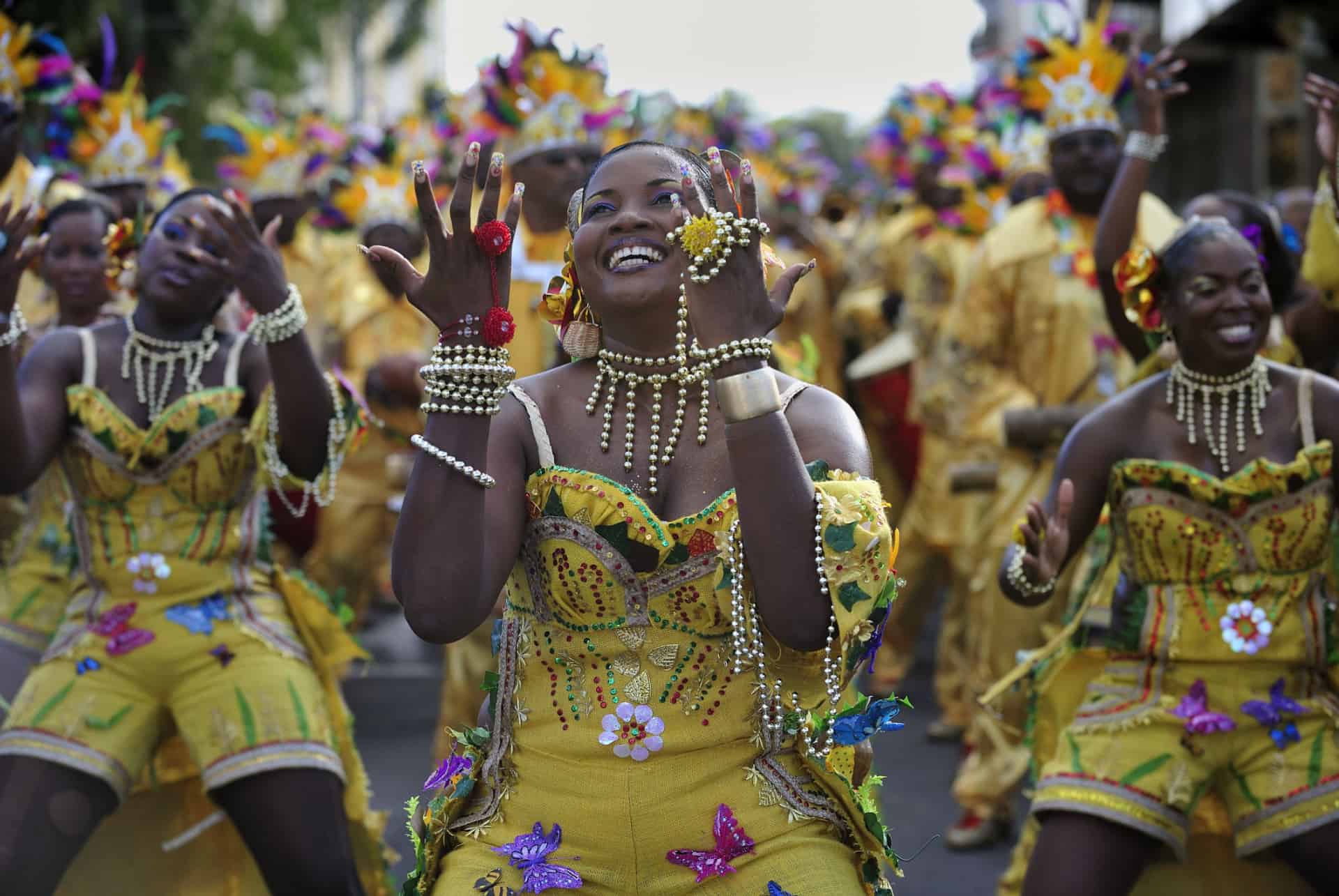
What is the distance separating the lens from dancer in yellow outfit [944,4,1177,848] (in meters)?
5.83

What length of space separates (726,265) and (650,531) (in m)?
0.47

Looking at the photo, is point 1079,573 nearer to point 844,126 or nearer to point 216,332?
point 216,332

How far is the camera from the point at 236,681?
393cm

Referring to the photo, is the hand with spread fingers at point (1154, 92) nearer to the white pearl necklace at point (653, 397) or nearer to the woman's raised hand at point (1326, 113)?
the woman's raised hand at point (1326, 113)

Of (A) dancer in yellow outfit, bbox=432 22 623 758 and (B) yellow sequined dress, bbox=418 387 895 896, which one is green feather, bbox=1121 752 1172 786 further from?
(A) dancer in yellow outfit, bbox=432 22 623 758

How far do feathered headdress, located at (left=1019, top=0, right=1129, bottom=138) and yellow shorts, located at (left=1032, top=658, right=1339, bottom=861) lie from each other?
119 inches

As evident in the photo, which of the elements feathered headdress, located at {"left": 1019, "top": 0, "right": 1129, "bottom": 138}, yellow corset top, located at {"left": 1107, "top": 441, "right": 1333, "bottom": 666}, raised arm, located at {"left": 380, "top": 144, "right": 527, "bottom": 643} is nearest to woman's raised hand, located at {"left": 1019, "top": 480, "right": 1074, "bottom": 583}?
yellow corset top, located at {"left": 1107, "top": 441, "right": 1333, "bottom": 666}

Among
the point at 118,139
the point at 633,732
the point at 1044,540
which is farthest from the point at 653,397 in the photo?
the point at 118,139

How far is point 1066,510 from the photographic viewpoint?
3.66 m

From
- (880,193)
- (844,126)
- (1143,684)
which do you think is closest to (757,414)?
(1143,684)

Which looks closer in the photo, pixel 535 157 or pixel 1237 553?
pixel 1237 553

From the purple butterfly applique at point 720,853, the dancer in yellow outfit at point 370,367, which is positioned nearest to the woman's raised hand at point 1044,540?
the purple butterfly applique at point 720,853

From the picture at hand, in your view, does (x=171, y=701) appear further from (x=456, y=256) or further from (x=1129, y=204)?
(x=1129, y=204)

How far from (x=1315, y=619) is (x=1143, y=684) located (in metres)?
0.41
